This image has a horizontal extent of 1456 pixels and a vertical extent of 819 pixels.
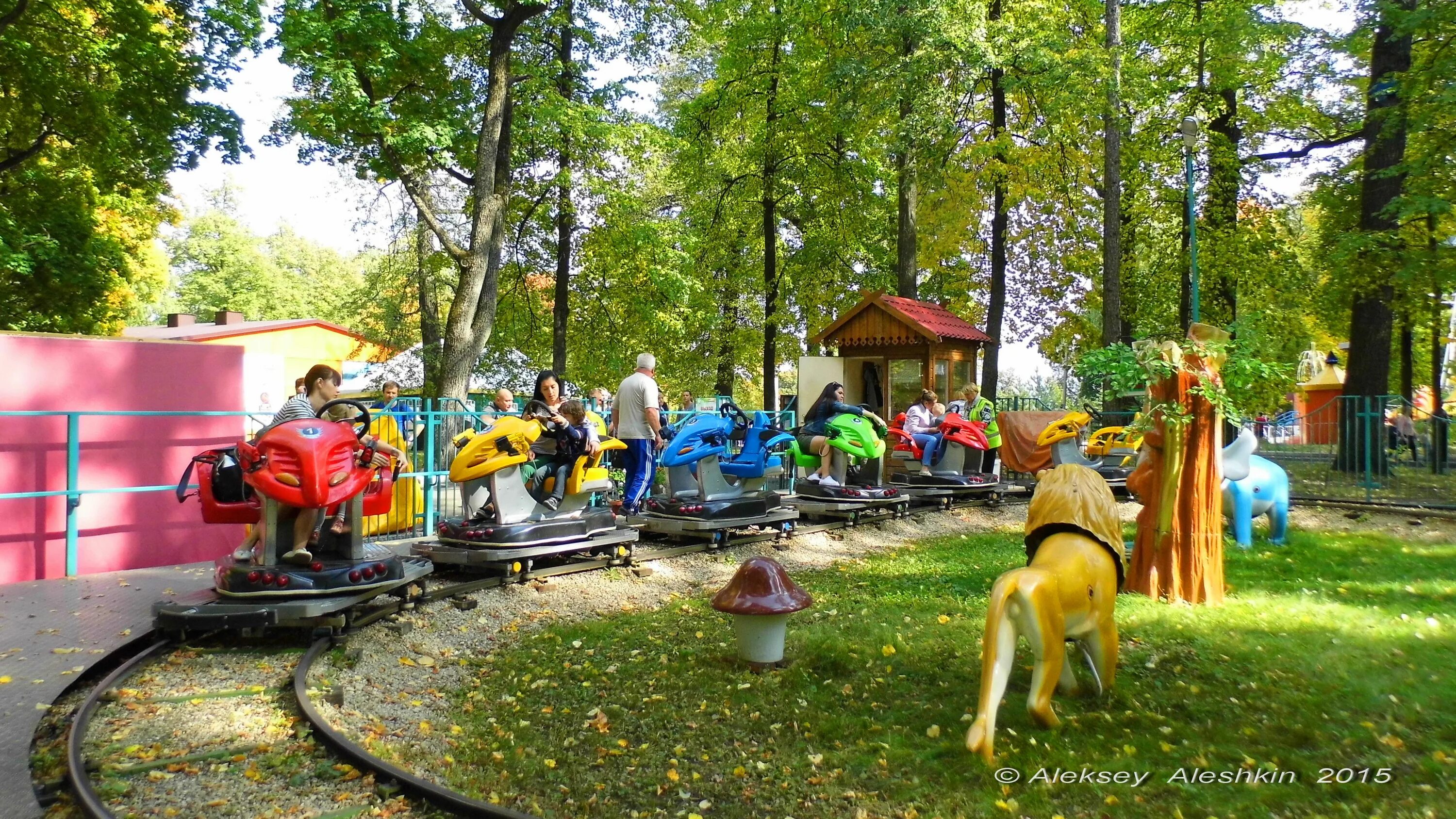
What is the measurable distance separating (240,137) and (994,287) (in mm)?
15837

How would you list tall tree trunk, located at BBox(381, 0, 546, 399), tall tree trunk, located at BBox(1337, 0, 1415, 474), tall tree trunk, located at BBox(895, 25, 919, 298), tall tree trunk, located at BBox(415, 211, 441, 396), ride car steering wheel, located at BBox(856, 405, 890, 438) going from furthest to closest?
Result: tall tree trunk, located at BBox(415, 211, 441, 396)
tall tree trunk, located at BBox(895, 25, 919, 298)
tall tree trunk, located at BBox(381, 0, 546, 399)
tall tree trunk, located at BBox(1337, 0, 1415, 474)
ride car steering wheel, located at BBox(856, 405, 890, 438)

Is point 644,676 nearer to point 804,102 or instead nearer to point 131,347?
point 131,347

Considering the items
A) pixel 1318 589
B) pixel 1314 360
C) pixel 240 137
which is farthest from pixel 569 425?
pixel 1314 360

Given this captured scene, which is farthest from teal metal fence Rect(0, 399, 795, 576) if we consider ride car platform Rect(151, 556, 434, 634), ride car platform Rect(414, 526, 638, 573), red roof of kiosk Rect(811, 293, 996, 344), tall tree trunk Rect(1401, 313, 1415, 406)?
tall tree trunk Rect(1401, 313, 1415, 406)

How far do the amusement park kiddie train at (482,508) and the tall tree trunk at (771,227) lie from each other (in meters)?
9.53

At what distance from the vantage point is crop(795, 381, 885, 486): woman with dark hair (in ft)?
40.9

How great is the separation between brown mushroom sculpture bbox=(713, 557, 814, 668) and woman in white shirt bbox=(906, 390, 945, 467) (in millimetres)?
9659

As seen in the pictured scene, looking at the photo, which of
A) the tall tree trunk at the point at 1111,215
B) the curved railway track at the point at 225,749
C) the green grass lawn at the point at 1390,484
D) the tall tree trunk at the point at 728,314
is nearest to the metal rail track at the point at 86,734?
the curved railway track at the point at 225,749

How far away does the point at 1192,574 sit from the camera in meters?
7.21

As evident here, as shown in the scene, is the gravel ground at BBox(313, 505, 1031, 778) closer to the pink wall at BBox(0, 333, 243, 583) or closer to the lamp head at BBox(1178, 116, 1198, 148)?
the pink wall at BBox(0, 333, 243, 583)

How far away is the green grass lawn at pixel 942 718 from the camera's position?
3.94 m

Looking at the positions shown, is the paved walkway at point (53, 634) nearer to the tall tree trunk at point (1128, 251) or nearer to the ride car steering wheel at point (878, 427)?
the ride car steering wheel at point (878, 427)

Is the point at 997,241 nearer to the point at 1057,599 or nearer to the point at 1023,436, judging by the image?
the point at 1023,436

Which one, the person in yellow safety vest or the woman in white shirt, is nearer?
the woman in white shirt
